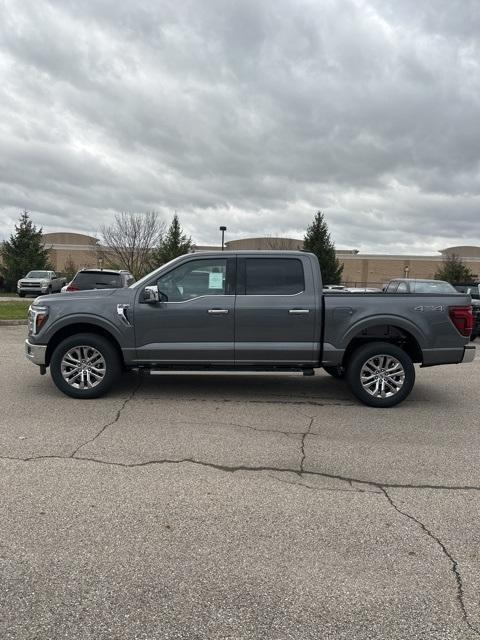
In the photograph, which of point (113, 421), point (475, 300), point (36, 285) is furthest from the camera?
point (36, 285)

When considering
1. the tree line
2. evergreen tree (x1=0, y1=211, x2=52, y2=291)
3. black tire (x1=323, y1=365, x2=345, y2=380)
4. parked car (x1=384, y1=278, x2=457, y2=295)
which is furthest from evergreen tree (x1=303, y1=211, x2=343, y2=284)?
black tire (x1=323, y1=365, x2=345, y2=380)

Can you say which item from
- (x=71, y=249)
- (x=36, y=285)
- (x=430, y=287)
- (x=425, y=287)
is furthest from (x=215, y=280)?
(x=71, y=249)

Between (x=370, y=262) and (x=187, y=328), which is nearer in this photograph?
(x=187, y=328)

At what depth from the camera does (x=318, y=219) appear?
44188mm

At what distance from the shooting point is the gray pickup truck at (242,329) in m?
6.18

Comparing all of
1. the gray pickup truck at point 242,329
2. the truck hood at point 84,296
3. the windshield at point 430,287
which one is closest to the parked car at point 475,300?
the windshield at point 430,287

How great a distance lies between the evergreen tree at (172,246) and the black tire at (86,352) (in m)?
33.7

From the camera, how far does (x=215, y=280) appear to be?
20.7 feet

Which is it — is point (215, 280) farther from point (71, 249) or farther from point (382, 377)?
point (71, 249)

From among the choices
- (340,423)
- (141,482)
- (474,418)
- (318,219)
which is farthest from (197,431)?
(318,219)

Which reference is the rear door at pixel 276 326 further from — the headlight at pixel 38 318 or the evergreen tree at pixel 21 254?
the evergreen tree at pixel 21 254

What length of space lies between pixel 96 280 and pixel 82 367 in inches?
385

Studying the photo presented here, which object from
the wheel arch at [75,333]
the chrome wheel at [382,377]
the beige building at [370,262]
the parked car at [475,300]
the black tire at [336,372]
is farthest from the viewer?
the beige building at [370,262]

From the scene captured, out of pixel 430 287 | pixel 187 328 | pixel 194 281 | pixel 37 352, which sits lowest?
pixel 37 352
